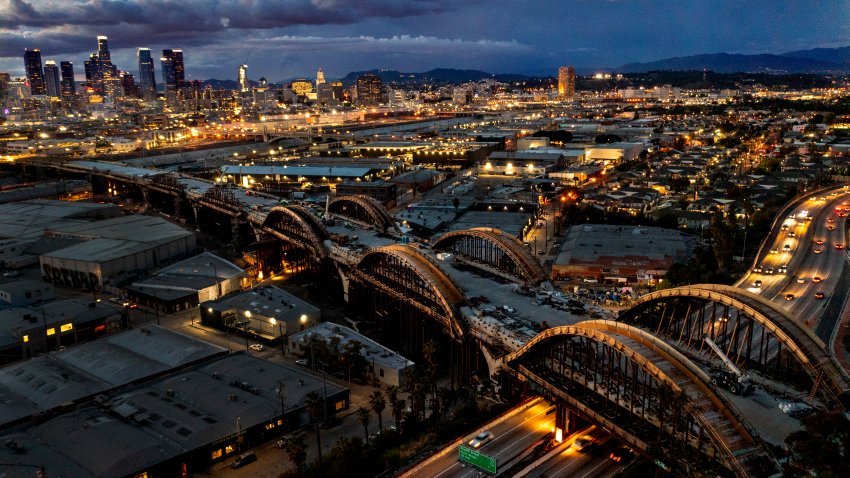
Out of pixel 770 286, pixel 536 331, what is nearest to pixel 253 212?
pixel 536 331

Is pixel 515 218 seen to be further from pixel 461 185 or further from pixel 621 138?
pixel 621 138

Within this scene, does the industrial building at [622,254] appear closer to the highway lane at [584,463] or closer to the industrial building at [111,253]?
the highway lane at [584,463]

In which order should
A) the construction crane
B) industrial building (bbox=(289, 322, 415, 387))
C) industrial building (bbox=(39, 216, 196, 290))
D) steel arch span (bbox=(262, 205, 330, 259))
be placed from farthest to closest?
industrial building (bbox=(39, 216, 196, 290)) < steel arch span (bbox=(262, 205, 330, 259)) < industrial building (bbox=(289, 322, 415, 387)) < the construction crane

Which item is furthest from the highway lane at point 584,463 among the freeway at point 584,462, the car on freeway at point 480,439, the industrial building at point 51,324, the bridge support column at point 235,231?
the bridge support column at point 235,231

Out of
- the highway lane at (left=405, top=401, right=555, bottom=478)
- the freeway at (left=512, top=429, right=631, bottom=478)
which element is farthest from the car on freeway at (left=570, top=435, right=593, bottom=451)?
the highway lane at (left=405, top=401, right=555, bottom=478)

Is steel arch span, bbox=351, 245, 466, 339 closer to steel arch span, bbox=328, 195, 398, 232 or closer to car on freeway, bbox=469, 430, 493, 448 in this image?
car on freeway, bbox=469, 430, 493, 448

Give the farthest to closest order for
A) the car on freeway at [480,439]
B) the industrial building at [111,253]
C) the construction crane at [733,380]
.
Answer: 1. the industrial building at [111,253]
2. the car on freeway at [480,439]
3. the construction crane at [733,380]

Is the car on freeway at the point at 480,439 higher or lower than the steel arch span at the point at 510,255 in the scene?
lower
